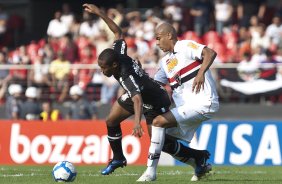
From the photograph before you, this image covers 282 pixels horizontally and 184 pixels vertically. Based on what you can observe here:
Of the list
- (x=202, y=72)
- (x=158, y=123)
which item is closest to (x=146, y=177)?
(x=158, y=123)

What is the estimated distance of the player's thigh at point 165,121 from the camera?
479 inches

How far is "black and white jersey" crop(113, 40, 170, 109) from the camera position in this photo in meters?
11.9

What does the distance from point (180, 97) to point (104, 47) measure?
39.4ft

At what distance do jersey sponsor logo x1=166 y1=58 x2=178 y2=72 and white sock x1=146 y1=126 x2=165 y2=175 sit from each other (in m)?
0.86

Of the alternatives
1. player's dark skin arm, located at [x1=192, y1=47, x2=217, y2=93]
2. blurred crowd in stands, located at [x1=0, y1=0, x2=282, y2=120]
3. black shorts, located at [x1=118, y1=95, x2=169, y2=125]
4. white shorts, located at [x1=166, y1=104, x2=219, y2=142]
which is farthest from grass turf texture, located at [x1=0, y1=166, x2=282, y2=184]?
blurred crowd in stands, located at [x1=0, y1=0, x2=282, y2=120]

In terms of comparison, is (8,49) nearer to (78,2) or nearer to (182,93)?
(78,2)

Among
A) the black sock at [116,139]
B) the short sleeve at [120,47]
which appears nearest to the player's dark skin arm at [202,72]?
the short sleeve at [120,47]

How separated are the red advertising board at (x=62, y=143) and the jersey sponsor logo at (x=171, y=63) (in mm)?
6610

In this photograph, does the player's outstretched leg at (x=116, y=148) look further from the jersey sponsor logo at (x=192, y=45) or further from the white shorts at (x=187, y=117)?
the jersey sponsor logo at (x=192, y=45)

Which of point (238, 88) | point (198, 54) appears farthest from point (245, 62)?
point (198, 54)

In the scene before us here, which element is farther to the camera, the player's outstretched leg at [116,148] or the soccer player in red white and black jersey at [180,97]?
the player's outstretched leg at [116,148]

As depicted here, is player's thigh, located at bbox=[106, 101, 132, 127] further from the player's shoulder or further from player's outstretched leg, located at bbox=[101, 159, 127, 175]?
the player's shoulder

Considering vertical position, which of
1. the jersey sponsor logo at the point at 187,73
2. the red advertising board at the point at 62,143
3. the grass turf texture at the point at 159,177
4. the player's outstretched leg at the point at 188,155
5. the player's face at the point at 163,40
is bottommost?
the red advertising board at the point at 62,143

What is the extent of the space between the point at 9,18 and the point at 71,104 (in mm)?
7384
